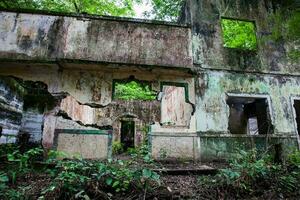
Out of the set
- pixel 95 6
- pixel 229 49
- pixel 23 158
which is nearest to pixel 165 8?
pixel 95 6

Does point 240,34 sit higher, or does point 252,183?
point 240,34

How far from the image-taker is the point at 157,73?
8273 millimetres

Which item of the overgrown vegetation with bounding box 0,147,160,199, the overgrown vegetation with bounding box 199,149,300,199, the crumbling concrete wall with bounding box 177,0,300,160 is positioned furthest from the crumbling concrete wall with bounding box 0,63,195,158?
the overgrown vegetation with bounding box 199,149,300,199

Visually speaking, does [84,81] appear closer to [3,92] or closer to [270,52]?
[3,92]

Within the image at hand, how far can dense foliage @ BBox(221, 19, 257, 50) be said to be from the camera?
1064 cm

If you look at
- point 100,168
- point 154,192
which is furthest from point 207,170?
point 100,168

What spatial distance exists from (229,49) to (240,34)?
2929mm

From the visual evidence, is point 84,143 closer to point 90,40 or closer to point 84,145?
point 84,145

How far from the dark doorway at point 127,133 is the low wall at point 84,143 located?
9171mm

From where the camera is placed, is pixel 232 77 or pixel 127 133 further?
pixel 127 133

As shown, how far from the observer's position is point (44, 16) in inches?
306

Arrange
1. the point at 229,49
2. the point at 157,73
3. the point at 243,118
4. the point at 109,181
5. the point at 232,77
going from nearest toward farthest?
the point at 109,181 → the point at 157,73 → the point at 232,77 → the point at 229,49 → the point at 243,118

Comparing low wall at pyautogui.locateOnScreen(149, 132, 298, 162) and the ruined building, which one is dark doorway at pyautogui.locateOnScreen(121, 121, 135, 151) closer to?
the ruined building

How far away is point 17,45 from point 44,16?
1.24 metres
